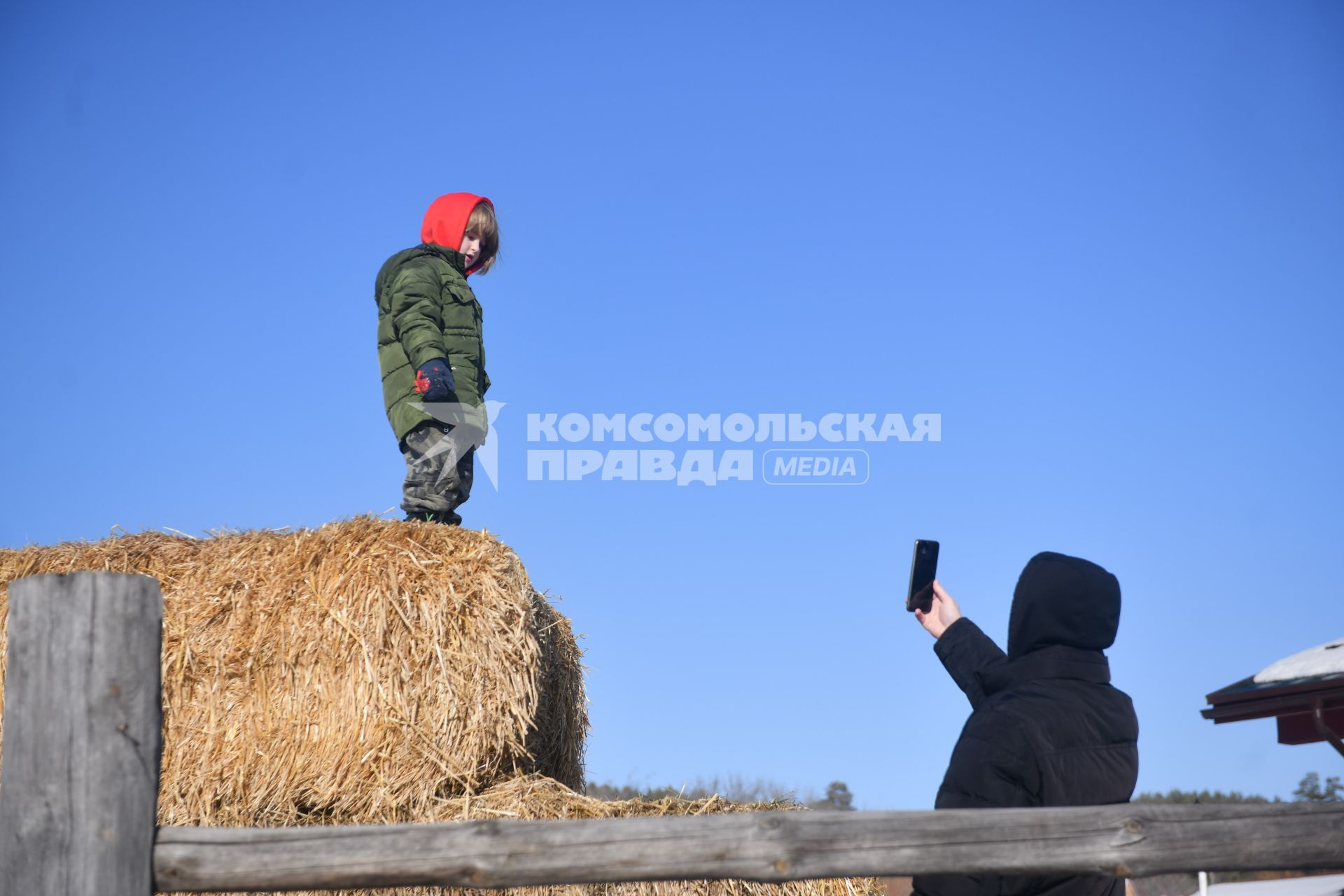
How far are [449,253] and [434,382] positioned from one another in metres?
0.94

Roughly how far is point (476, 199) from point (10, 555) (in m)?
2.98

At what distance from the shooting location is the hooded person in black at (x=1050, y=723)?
2955mm

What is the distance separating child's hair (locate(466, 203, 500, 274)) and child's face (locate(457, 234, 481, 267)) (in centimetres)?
1

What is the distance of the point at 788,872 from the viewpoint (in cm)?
286

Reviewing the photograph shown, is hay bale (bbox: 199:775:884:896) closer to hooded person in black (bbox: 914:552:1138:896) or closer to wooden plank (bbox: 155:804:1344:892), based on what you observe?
wooden plank (bbox: 155:804:1344:892)

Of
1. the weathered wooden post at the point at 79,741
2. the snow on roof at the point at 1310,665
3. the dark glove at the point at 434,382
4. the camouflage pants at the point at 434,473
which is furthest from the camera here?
the snow on roof at the point at 1310,665

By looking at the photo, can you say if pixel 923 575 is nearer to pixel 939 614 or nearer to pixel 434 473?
pixel 939 614

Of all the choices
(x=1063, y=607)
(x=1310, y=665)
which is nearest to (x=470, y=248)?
(x=1063, y=607)

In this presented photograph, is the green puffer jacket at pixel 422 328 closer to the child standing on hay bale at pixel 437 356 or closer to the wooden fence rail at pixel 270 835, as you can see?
the child standing on hay bale at pixel 437 356

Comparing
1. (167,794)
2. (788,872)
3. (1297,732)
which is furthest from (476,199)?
(1297,732)

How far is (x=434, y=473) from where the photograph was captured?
229 inches

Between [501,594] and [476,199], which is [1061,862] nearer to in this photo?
[501,594]

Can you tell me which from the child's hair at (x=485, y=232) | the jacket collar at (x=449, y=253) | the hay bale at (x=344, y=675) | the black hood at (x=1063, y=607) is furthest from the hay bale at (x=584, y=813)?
the child's hair at (x=485, y=232)

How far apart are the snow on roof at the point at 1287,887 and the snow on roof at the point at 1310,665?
0.15 m
